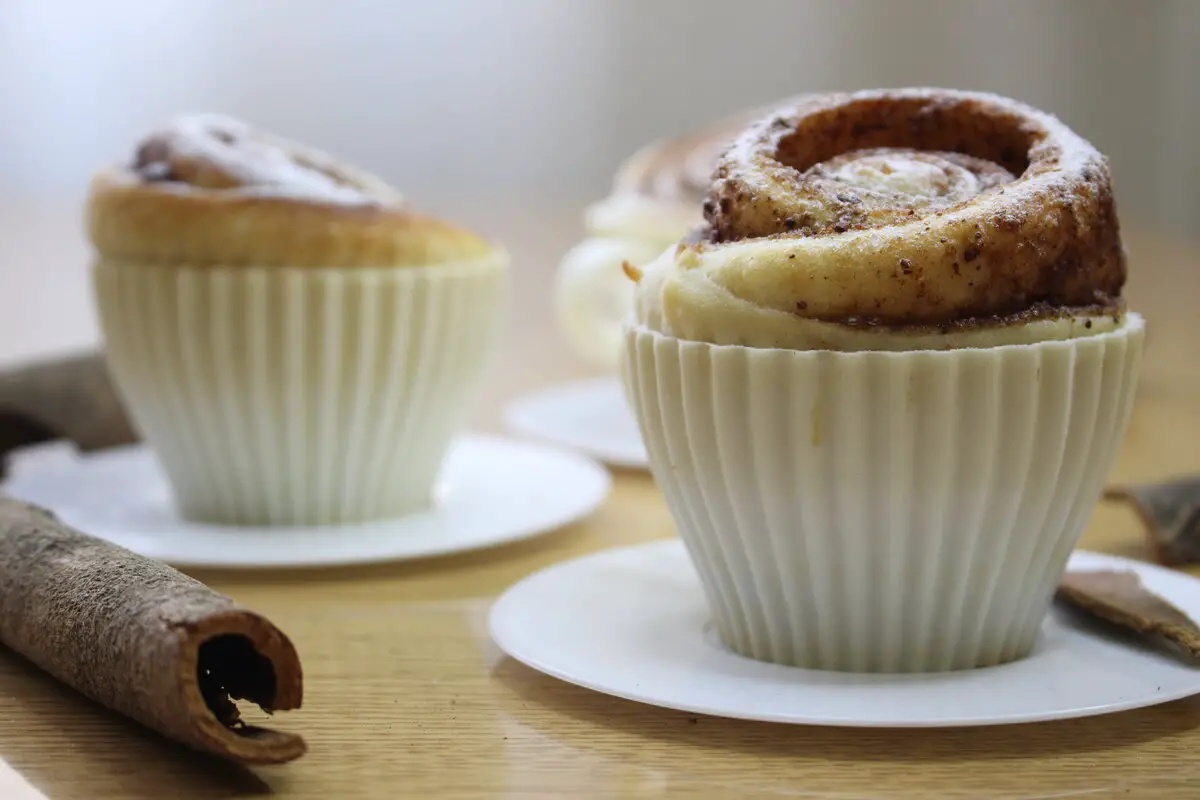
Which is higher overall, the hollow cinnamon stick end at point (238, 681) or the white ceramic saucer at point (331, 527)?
the hollow cinnamon stick end at point (238, 681)

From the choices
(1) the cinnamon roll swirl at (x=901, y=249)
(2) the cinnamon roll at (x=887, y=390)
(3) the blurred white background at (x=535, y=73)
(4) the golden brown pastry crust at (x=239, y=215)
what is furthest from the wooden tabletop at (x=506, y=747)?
(3) the blurred white background at (x=535, y=73)

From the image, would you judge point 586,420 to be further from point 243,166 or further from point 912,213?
point 912,213

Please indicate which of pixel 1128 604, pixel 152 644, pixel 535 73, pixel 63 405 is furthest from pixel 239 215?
pixel 535 73

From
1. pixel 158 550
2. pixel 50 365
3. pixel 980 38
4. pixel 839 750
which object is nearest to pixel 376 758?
pixel 839 750

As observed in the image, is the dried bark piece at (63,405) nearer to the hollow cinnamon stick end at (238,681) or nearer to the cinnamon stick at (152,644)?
the cinnamon stick at (152,644)

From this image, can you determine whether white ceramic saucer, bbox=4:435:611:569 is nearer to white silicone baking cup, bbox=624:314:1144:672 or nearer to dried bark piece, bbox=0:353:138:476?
dried bark piece, bbox=0:353:138:476

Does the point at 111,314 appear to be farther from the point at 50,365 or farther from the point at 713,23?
the point at 713,23
